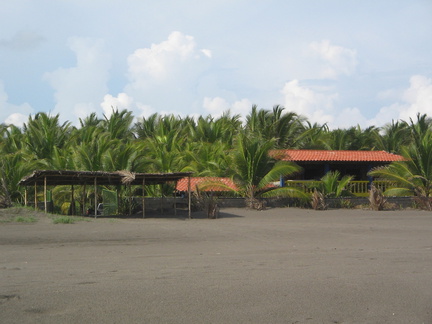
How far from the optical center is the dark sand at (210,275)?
7.07 metres

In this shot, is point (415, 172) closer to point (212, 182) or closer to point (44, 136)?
point (212, 182)

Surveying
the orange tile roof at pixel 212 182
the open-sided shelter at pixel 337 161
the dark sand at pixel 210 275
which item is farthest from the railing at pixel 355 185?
the dark sand at pixel 210 275

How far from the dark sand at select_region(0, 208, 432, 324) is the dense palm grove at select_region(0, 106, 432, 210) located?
8.49m

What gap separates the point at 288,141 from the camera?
112 feet

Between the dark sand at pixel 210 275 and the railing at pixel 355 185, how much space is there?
10.2 metres

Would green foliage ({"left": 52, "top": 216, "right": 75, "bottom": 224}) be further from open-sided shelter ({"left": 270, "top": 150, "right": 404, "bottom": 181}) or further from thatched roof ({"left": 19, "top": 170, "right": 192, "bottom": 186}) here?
open-sided shelter ({"left": 270, "top": 150, "right": 404, "bottom": 181})

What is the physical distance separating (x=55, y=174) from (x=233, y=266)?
35.4 ft

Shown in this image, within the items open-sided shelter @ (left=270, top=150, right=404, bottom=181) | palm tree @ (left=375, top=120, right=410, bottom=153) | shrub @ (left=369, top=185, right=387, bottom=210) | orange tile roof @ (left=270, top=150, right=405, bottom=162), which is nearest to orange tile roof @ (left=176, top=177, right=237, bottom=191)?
open-sided shelter @ (left=270, top=150, right=404, bottom=181)

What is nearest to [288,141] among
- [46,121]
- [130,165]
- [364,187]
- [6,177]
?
[364,187]

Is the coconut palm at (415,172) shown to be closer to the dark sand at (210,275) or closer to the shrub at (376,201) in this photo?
the shrub at (376,201)

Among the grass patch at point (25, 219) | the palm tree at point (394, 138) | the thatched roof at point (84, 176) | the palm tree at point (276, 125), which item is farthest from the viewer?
the palm tree at point (394, 138)

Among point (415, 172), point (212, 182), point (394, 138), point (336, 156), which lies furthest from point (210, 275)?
point (394, 138)

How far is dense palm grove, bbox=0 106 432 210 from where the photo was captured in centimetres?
2422

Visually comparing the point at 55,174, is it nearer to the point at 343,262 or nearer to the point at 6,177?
the point at 6,177
